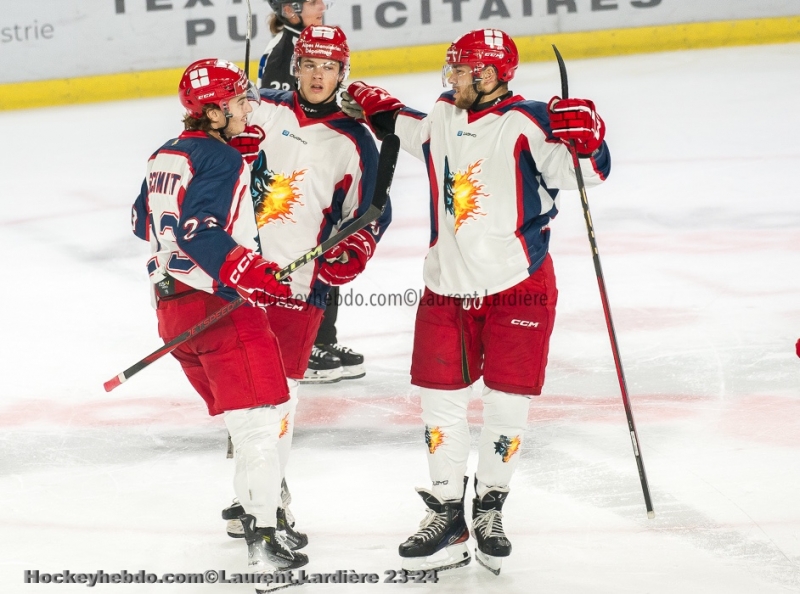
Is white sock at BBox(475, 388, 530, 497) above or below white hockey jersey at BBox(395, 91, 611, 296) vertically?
below

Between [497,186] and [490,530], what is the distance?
2.85 feet

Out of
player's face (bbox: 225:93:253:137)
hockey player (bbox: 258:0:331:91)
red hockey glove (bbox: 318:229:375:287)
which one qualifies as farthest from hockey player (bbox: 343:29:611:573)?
hockey player (bbox: 258:0:331:91)

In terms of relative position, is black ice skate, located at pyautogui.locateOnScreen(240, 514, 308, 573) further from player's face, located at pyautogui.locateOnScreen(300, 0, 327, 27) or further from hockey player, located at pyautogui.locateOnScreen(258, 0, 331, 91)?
player's face, located at pyautogui.locateOnScreen(300, 0, 327, 27)

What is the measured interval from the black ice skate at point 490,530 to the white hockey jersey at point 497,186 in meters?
0.54

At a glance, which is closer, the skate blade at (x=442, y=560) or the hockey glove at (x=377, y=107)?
the skate blade at (x=442, y=560)

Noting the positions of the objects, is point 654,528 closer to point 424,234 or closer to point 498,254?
point 498,254

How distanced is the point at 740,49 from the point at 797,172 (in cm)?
354

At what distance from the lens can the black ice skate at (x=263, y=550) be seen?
9.09ft

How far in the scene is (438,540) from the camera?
291cm

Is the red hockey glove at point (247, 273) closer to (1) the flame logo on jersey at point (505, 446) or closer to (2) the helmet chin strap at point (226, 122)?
(2) the helmet chin strap at point (226, 122)

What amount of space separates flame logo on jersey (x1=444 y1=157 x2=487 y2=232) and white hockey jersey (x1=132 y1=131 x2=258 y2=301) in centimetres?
52

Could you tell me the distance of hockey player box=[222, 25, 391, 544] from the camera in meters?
3.12

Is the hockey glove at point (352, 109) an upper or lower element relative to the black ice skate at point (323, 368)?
upper

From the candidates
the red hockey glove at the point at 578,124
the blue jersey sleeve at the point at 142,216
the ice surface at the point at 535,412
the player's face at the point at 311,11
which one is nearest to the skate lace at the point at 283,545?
the ice surface at the point at 535,412
